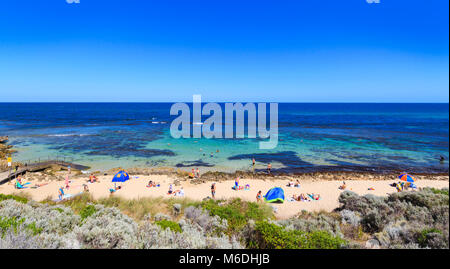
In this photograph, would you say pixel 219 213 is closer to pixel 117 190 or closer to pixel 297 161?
pixel 117 190

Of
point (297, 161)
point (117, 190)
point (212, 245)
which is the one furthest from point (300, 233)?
point (297, 161)

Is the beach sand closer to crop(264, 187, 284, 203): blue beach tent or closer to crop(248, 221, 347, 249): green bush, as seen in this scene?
crop(264, 187, 284, 203): blue beach tent

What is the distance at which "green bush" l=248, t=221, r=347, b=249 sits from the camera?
15.5 feet

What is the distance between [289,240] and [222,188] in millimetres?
12704

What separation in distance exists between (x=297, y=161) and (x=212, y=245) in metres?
23.4

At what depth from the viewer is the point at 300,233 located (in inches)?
209

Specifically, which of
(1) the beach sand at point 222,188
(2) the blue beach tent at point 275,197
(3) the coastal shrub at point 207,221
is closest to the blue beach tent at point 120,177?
(1) the beach sand at point 222,188

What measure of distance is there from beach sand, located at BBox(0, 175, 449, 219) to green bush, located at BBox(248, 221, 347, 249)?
817 cm

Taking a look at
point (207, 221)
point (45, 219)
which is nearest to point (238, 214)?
point (207, 221)

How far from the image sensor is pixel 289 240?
4.92 metres

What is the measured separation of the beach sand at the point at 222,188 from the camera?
14891 mm

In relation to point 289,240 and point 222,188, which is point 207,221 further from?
point 222,188
